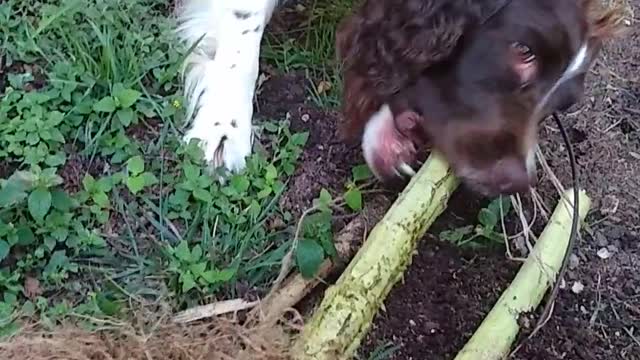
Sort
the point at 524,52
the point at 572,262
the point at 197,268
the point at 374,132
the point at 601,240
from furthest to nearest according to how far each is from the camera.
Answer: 1. the point at 601,240
2. the point at 572,262
3. the point at 374,132
4. the point at 197,268
5. the point at 524,52

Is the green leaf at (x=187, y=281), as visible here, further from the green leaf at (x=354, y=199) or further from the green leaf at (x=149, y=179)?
the green leaf at (x=354, y=199)

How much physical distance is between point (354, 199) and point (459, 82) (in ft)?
1.66

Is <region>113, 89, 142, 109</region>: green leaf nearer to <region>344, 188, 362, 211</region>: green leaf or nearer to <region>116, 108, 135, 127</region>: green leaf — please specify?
<region>116, 108, 135, 127</region>: green leaf

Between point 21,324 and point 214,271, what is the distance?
1.58 ft

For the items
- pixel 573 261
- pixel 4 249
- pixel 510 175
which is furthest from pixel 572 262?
pixel 4 249

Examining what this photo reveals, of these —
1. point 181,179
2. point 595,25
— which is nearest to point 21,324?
point 181,179

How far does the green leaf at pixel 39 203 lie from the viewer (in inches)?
118

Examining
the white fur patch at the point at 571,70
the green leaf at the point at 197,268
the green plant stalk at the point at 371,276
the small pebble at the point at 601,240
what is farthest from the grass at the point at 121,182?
the small pebble at the point at 601,240

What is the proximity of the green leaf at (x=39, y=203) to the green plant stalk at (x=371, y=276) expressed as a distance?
70cm

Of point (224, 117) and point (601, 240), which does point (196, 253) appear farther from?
point (601, 240)

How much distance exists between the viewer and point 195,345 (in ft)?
9.29

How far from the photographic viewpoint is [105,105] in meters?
3.31

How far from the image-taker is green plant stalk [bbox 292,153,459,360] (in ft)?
9.05

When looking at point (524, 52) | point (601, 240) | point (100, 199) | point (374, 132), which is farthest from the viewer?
point (601, 240)
